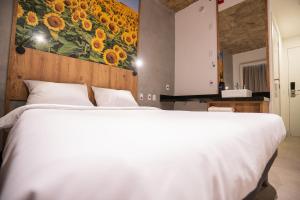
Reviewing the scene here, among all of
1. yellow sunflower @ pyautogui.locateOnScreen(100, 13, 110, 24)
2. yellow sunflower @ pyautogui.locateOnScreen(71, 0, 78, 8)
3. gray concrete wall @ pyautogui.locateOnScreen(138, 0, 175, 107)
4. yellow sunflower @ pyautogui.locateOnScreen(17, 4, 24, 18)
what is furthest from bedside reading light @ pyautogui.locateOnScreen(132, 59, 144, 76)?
yellow sunflower @ pyautogui.locateOnScreen(17, 4, 24, 18)

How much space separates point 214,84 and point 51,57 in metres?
2.63

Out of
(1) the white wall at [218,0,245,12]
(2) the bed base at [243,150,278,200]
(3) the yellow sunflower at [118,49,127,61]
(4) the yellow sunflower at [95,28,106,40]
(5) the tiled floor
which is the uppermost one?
(1) the white wall at [218,0,245,12]

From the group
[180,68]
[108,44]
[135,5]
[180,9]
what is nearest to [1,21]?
[108,44]

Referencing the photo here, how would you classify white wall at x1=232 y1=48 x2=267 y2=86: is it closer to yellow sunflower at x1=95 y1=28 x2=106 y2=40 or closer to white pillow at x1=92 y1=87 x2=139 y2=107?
white pillow at x1=92 y1=87 x2=139 y2=107

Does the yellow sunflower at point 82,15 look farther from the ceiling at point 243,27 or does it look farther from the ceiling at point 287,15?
the ceiling at point 287,15

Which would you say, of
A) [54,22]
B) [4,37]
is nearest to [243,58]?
[54,22]

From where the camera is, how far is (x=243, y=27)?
3.30 m

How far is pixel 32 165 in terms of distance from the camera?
0.35 m

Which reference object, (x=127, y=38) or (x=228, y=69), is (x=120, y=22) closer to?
(x=127, y=38)

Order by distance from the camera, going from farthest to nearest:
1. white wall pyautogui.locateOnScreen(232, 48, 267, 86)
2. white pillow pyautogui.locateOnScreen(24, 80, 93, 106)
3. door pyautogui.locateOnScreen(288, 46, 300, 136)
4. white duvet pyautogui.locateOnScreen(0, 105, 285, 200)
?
door pyautogui.locateOnScreen(288, 46, 300, 136) → white wall pyautogui.locateOnScreen(232, 48, 267, 86) → white pillow pyautogui.locateOnScreen(24, 80, 93, 106) → white duvet pyautogui.locateOnScreen(0, 105, 285, 200)

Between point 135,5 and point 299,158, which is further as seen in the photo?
point 135,5

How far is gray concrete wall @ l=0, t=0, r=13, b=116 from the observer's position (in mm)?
1825

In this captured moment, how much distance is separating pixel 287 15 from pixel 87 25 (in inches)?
153

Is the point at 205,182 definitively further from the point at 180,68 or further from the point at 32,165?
the point at 180,68
